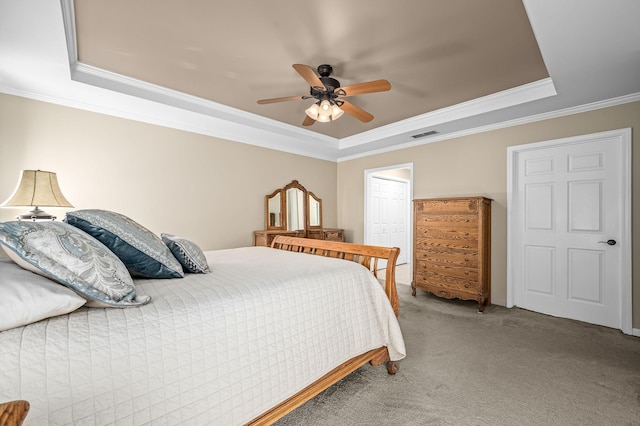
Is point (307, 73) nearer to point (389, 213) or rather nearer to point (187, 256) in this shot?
point (187, 256)

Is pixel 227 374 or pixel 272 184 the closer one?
pixel 227 374

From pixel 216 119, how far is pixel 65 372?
3.34 meters

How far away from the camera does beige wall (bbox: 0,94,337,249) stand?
2.78 m

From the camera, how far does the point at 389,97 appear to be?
130 inches

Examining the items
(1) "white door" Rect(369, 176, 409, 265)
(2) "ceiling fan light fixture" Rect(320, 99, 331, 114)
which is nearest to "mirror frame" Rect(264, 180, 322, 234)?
(1) "white door" Rect(369, 176, 409, 265)

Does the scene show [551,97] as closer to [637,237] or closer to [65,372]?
[637,237]

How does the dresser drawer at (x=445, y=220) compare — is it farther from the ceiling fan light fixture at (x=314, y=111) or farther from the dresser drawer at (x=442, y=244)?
the ceiling fan light fixture at (x=314, y=111)

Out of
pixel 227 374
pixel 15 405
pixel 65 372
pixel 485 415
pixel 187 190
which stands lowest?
pixel 485 415

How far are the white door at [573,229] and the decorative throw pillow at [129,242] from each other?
388 cm

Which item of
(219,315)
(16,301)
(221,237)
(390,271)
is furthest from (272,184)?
(16,301)

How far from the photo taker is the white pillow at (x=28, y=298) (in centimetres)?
82

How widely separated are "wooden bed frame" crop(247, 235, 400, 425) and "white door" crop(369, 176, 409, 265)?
304 cm

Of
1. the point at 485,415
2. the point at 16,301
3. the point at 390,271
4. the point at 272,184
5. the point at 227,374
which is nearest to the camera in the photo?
the point at 16,301

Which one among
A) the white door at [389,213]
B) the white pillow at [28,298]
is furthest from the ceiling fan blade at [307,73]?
the white door at [389,213]
